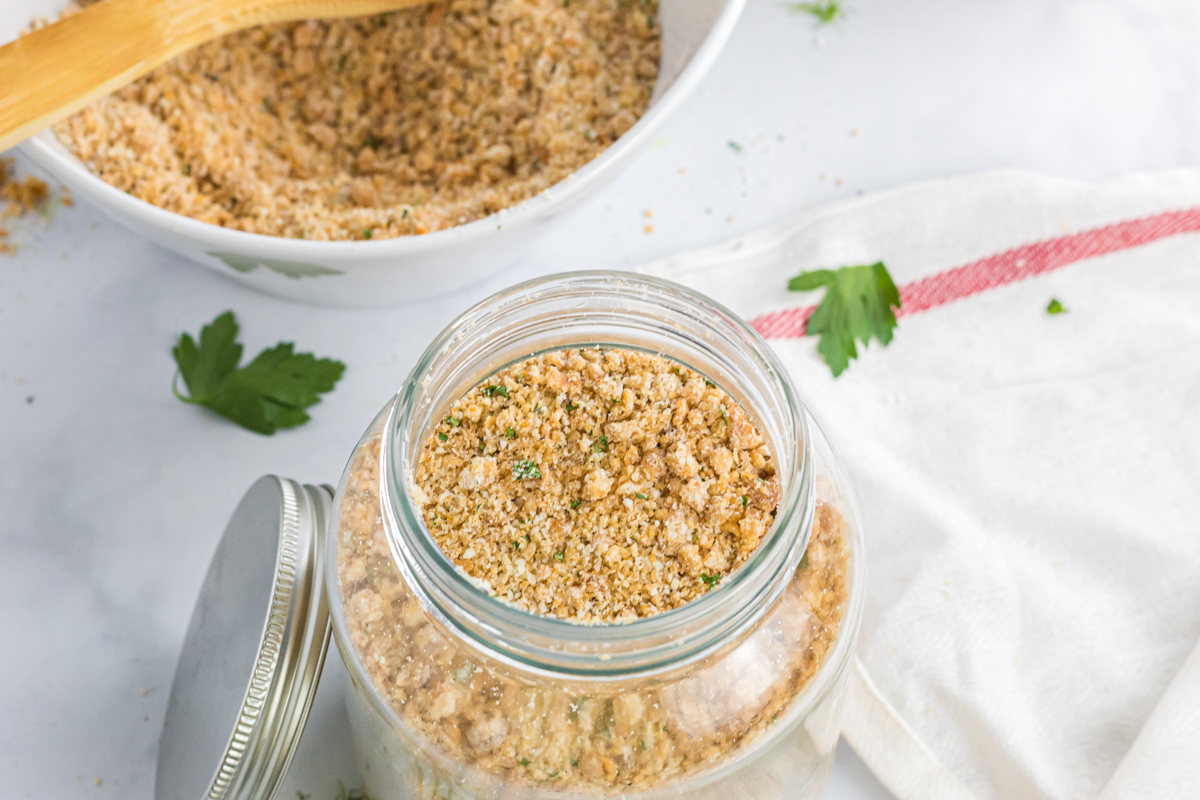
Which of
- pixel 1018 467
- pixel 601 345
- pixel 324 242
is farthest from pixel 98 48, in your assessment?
pixel 1018 467

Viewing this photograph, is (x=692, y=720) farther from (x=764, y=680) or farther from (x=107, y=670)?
(x=107, y=670)

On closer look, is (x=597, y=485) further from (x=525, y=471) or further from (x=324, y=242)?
(x=324, y=242)

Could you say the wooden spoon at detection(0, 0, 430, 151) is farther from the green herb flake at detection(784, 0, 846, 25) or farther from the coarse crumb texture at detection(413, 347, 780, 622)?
the green herb flake at detection(784, 0, 846, 25)

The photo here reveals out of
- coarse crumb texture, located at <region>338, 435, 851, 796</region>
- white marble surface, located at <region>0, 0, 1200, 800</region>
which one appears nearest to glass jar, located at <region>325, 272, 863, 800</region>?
coarse crumb texture, located at <region>338, 435, 851, 796</region>

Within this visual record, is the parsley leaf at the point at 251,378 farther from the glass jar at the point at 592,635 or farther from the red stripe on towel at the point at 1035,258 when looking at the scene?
the red stripe on towel at the point at 1035,258

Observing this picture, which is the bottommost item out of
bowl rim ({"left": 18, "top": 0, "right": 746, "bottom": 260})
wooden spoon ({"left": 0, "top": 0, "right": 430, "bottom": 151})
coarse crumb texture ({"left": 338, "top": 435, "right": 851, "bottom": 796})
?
coarse crumb texture ({"left": 338, "top": 435, "right": 851, "bottom": 796})

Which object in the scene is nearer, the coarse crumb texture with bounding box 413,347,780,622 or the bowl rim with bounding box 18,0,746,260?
the coarse crumb texture with bounding box 413,347,780,622
